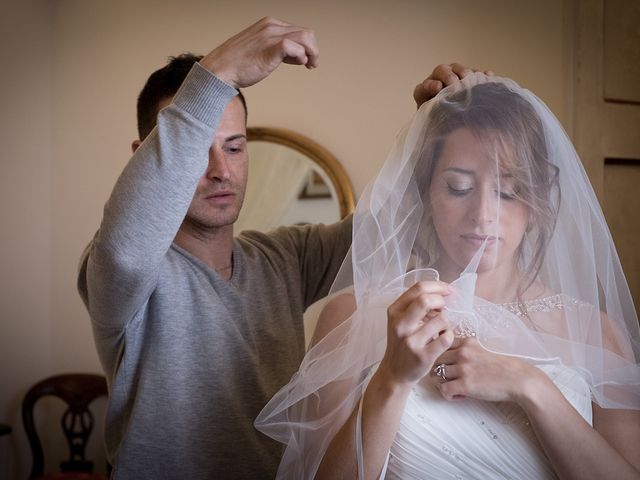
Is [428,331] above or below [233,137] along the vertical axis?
below

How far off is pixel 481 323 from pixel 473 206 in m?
0.18

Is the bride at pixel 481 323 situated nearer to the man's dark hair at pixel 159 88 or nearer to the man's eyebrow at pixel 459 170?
the man's eyebrow at pixel 459 170

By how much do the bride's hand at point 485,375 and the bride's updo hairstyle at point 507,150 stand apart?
184 millimetres

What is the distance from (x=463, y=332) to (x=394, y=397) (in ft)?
0.60

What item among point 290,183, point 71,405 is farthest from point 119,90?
point 71,405

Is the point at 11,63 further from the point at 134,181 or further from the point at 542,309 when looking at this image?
the point at 542,309

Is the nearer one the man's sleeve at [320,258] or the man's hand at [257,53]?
the man's hand at [257,53]

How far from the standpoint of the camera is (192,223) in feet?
4.84

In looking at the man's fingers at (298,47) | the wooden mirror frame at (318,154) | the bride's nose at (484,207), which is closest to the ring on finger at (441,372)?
the bride's nose at (484,207)

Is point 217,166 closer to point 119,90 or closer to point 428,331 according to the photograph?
point 428,331

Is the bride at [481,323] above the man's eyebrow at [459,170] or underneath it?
underneath

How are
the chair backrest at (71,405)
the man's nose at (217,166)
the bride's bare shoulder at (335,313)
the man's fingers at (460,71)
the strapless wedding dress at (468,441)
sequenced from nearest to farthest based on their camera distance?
the strapless wedding dress at (468,441), the bride's bare shoulder at (335,313), the man's fingers at (460,71), the man's nose at (217,166), the chair backrest at (71,405)

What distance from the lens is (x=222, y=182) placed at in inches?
56.5

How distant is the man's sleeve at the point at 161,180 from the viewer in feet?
3.67
